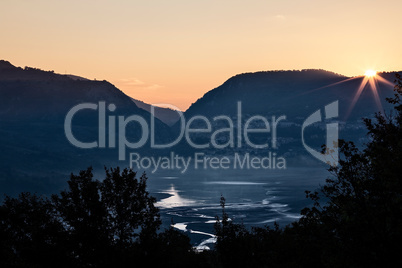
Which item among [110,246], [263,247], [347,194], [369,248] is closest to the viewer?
[369,248]

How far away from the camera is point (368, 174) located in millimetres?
20531

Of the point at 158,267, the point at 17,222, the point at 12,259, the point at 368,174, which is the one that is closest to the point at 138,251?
the point at 158,267

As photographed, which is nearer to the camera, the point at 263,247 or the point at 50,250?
the point at 50,250

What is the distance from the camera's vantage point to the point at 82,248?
44.1 m

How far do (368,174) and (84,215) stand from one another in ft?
102

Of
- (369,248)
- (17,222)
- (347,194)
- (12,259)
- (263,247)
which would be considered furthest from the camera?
(17,222)

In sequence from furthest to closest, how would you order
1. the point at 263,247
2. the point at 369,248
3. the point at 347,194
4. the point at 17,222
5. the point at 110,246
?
1. the point at 17,222
2. the point at 263,247
3. the point at 110,246
4. the point at 347,194
5. the point at 369,248

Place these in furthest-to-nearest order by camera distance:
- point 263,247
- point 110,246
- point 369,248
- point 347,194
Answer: point 263,247 < point 110,246 < point 347,194 < point 369,248

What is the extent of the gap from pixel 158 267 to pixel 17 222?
21616 mm

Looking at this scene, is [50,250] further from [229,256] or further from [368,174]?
[368,174]

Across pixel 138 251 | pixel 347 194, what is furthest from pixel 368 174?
pixel 138 251

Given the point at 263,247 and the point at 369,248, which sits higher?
the point at 369,248

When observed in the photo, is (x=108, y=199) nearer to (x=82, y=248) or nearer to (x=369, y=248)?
(x=82, y=248)

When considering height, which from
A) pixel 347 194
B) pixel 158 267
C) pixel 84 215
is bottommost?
pixel 158 267
